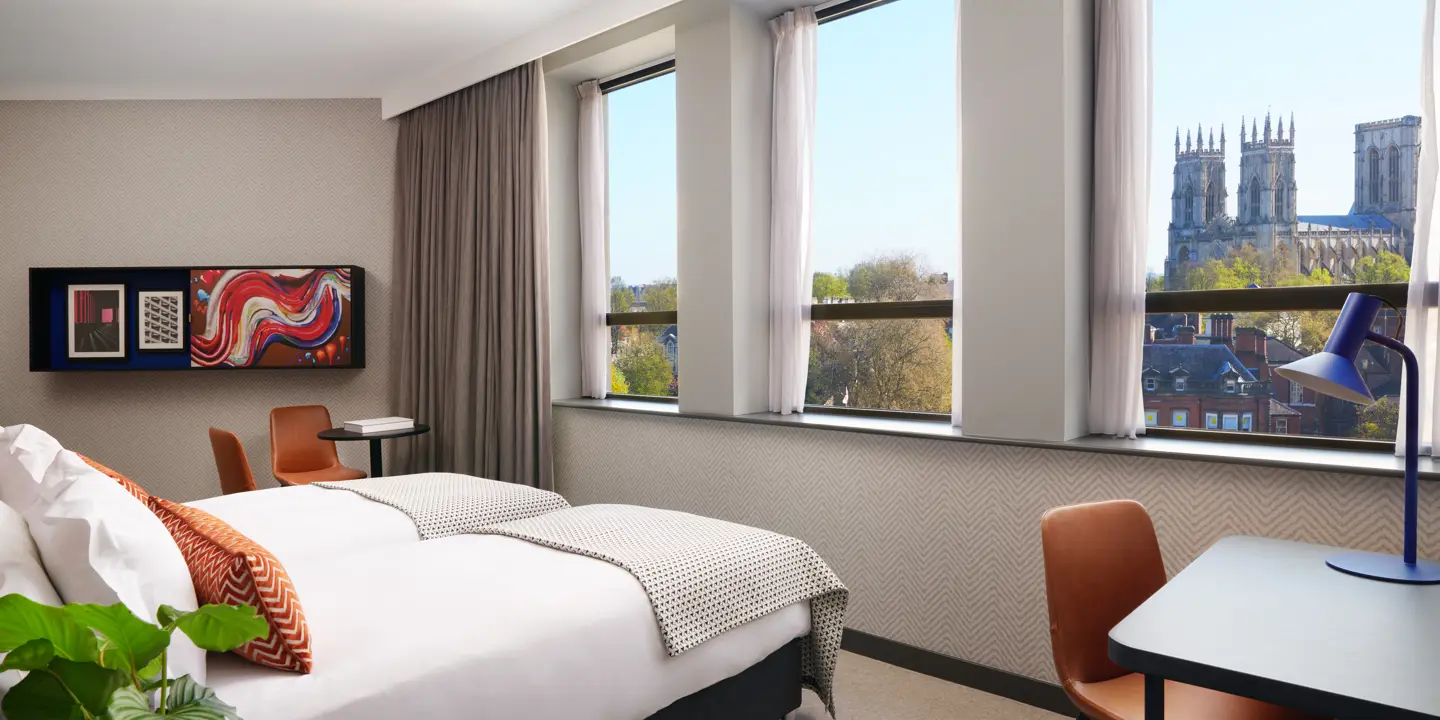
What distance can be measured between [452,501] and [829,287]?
1.76 m

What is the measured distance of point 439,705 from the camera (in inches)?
60.2

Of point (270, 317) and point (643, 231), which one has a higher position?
point (643, 231)

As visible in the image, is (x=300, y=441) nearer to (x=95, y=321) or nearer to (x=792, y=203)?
(x=95, y=321)

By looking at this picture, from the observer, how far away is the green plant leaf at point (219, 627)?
98 centimetres

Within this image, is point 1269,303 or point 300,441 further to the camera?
point 300,441

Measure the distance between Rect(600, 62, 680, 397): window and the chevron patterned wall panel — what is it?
69 cm

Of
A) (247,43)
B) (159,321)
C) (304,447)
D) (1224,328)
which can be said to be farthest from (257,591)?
(159,321)

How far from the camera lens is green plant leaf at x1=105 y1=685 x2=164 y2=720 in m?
0.90

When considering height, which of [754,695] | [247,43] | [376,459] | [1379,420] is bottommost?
[754,695]

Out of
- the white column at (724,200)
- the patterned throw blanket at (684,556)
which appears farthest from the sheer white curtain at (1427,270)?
the white column at (724,200)

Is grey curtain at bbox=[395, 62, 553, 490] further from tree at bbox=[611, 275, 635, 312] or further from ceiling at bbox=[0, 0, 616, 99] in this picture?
tree at bbox=[611, 275, 635, 312]

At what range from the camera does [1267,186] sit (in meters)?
2.50

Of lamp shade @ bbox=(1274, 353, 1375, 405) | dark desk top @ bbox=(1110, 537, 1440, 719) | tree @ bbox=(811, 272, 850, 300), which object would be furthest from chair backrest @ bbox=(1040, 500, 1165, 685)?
tree @ bbox=(811, 272, 850, 300)

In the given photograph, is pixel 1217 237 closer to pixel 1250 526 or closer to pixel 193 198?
pixel 1250 526
